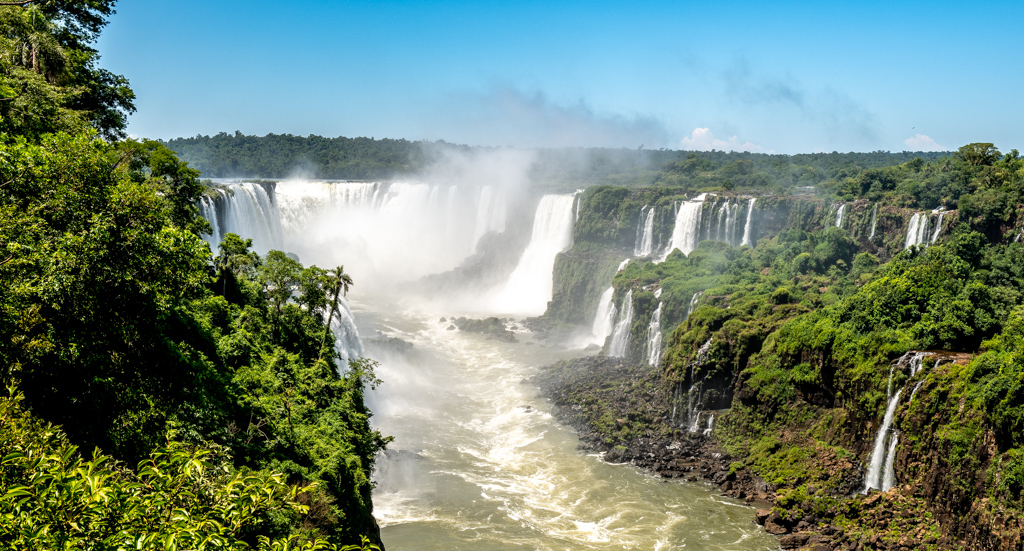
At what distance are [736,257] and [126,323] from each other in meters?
51.0

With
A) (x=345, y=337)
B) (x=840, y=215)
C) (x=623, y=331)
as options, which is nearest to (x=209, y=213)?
(x=345, y=337)

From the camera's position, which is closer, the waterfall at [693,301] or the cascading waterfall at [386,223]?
the waterfall at [693,301]

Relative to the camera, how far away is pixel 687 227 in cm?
6550

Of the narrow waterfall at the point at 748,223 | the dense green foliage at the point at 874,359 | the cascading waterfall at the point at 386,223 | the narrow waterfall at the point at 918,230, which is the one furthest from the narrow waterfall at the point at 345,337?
the narrow waterfall at the point at 918,230

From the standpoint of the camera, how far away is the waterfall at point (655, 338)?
48.2 meters

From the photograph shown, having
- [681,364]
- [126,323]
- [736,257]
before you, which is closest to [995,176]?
[736,257]

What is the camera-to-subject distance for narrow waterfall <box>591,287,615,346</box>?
2303 inches

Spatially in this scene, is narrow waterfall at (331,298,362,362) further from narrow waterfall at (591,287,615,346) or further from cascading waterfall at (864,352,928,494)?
cascading waterfall at (864,352,928,494)

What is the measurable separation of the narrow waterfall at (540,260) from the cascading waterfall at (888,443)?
47.4 meters

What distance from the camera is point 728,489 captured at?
3039cm

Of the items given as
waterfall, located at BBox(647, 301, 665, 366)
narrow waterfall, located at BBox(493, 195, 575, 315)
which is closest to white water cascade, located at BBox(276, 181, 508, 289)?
narrow waterfall, located at BBox(493, 195, 575, 315)

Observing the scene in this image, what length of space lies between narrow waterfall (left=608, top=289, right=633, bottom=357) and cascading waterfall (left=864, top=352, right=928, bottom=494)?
25553 millimetres

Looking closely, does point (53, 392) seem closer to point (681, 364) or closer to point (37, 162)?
point (37, 162)

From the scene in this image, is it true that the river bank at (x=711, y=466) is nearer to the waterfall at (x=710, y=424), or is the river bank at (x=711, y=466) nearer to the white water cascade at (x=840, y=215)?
the waterfall at (x=710, y=424)
